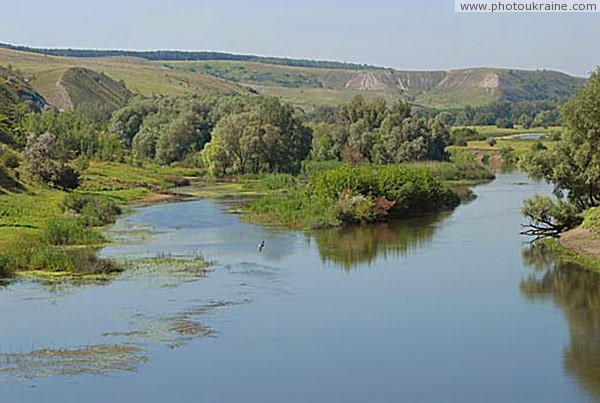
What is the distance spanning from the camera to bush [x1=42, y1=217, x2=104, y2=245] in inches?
1447

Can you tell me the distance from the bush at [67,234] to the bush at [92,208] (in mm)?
5973

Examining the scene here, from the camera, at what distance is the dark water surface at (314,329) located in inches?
773

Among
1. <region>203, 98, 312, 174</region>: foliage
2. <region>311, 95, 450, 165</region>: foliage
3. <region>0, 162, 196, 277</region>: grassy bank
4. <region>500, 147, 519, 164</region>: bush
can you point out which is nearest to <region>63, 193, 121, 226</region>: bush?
<region>0, 162, 196, 277</region>: grassy bank

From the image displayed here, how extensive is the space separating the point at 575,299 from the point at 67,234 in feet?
62.5

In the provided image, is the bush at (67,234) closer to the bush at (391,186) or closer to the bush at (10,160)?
the bush at (391,186)

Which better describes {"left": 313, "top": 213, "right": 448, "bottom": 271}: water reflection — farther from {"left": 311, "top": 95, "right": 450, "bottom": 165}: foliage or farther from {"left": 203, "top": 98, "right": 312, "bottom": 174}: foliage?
{"left": 311, "top": 95, "right": 450, "bottom": 165}: foliage

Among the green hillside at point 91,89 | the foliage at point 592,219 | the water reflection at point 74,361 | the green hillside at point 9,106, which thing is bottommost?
the water reflection at point 74,361

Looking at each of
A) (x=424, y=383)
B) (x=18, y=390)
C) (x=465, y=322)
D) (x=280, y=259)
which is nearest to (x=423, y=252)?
(x=280, y=259)

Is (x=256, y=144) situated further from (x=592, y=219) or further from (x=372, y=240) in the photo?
(x=592, y=219)

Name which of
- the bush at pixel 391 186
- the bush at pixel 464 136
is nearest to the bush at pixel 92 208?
the bush at pixel 391 186

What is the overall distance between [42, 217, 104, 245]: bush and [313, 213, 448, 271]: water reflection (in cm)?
882

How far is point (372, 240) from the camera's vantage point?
40656mm

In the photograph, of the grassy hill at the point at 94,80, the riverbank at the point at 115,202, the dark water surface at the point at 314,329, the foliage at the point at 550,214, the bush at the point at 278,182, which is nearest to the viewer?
the dark water surface at the point at 314,329

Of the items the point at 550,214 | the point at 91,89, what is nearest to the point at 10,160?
the point at 550,214
